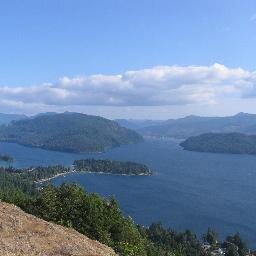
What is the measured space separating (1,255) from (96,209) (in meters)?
35.1

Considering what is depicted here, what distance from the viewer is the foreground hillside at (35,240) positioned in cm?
4053

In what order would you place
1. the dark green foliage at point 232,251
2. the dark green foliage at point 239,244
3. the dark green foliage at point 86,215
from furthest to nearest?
the dark green foliage at point 239,244, the dark green foliage at point 232,251, the dark green foliage at point 86,215

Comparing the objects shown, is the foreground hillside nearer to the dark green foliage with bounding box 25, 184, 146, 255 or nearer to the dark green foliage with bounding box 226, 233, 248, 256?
the dark green foliage with bounding box 25, 184, 146, 255

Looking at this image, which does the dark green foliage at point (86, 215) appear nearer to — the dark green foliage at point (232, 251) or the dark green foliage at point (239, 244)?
the dark green foliage at point (232, 251)

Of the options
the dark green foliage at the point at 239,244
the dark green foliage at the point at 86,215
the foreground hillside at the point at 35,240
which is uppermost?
the foreground hillside at the point at 35,240

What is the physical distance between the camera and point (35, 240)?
143ft

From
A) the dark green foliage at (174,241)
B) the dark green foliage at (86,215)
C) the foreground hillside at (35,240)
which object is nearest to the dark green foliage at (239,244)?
the dark green foliage at (174,241)

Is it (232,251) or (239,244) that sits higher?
(232,251)

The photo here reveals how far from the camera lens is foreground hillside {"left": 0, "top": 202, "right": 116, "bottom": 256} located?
40531mm

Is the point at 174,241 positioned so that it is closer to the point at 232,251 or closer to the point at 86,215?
the point at 232,251

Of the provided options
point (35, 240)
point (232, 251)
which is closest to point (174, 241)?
point (232, 251)

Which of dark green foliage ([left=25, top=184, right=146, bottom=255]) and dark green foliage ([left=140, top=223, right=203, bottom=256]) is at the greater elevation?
dark green foliage ([left=25, top=184, right=146, bottom=255])

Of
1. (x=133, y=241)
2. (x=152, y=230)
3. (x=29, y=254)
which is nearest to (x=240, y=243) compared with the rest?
(x=152, y=230)

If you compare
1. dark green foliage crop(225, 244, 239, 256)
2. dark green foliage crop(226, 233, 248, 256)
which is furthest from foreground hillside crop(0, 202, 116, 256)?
dark green foliage crop(226, 233, 248, 256)
